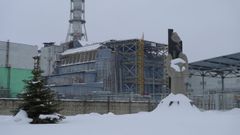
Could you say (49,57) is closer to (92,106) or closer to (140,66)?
(140,66)

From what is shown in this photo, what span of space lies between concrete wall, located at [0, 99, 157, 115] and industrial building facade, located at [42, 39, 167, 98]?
2118 centimetres

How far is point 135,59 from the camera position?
6631cm

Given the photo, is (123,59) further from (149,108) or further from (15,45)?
(149,108)

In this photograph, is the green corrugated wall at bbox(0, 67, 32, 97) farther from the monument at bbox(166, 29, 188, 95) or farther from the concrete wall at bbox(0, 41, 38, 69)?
the monument at bbox(166, 29, 188, 95)

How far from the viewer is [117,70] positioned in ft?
216

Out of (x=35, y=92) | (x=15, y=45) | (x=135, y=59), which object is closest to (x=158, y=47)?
(x=135, y=59)

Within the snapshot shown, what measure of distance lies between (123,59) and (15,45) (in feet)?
59.1

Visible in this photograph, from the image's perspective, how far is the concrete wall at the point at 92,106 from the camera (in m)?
30.5

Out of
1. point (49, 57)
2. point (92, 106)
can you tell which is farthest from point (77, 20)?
point (92, 106)

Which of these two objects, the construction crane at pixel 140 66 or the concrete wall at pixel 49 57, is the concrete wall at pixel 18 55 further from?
the construction crane at pixel 140 66

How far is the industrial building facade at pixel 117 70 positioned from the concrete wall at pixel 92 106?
21.2 metres

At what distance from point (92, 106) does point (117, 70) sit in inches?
1148

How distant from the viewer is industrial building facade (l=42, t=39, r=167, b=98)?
64.4m

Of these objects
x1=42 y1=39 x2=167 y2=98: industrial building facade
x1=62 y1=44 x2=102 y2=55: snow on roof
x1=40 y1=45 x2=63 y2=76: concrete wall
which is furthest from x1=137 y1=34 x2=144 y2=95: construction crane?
x1=40 y1=45 x2=63 y2=76: concrete wall
